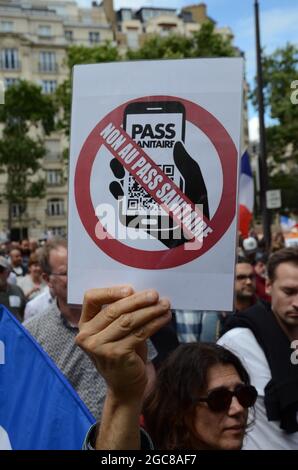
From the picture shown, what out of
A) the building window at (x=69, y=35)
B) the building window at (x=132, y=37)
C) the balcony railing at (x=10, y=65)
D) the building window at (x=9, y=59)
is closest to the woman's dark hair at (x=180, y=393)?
the building window at (x=9, y=59)

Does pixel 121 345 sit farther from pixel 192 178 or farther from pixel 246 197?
pixel 246 197

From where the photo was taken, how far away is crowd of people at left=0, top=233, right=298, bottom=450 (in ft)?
4.41

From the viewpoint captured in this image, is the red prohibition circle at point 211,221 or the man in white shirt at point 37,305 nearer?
the red prohibition circle at point 211,221

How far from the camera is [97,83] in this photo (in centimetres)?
156

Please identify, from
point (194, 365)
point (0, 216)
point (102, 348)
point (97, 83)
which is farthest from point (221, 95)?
point (0, 216)

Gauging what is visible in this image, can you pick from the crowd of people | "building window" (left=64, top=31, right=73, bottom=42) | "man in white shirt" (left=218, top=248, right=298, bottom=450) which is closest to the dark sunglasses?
the crowd of people

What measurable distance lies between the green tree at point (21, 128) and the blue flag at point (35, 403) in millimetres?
33354

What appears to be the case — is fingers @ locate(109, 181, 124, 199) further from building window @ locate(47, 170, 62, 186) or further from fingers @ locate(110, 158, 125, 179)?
building window @ locate(47, 170, 62, 186)

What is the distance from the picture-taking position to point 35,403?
186 centimetres

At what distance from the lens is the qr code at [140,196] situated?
4.88 ft

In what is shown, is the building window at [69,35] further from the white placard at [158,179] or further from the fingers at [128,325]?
the fingers at [128,325]

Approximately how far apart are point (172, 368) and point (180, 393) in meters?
0.12

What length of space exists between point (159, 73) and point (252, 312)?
1.47 meters
